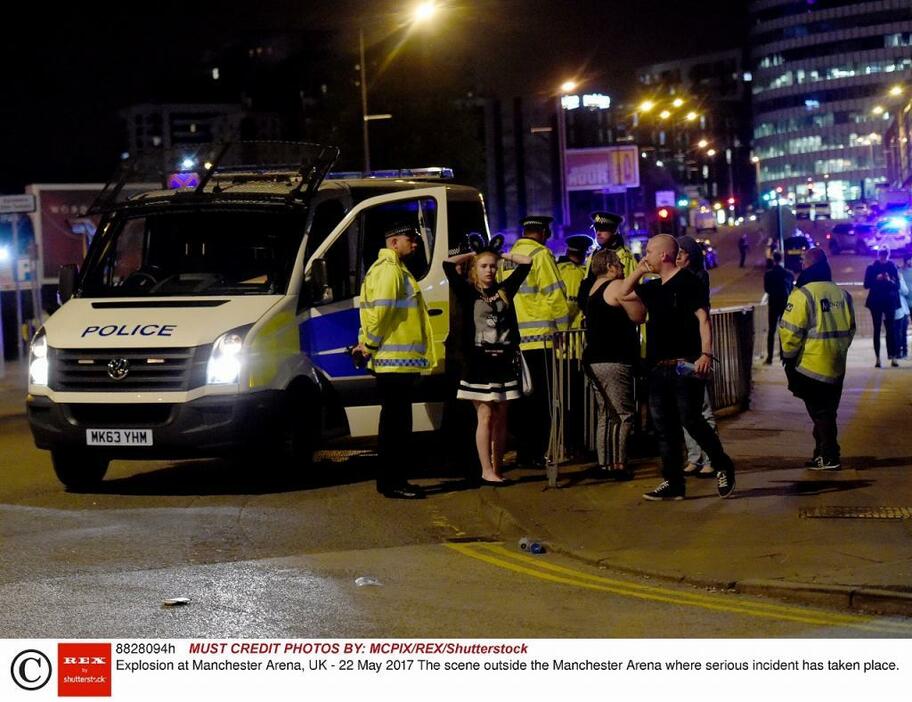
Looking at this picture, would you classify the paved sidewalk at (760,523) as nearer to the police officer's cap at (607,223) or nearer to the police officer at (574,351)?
the police officer at (574,351)

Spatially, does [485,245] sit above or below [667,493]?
above

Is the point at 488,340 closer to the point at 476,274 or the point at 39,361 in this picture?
the point at 476,274

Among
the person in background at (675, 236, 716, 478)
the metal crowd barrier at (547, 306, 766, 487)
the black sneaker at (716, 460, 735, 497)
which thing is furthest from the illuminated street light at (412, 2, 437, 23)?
the black sneaker at (716, 460, 735, 497)

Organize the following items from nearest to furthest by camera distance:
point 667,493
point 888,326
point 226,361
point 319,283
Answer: point 667,493 → point 226,361 → point 319,283 → point 888,326

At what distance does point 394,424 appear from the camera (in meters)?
11.0

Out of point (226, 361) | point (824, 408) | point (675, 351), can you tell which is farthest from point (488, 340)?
point (824, 408)

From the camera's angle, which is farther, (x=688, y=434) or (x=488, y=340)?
(x=688, y=434)

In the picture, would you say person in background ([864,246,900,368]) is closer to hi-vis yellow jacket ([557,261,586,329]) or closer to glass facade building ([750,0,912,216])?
hi-vis yellow jacket ([557,261,586,329])

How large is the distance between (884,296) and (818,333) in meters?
10.5

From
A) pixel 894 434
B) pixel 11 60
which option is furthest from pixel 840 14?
pixel 894 434

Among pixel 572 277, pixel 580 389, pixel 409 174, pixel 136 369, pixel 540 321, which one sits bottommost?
pixel 580 389

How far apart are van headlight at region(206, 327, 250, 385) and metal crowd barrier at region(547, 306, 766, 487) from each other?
7.81 ft

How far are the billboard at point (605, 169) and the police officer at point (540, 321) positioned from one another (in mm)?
68537

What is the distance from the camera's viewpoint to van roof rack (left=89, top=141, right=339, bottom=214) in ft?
40.4
